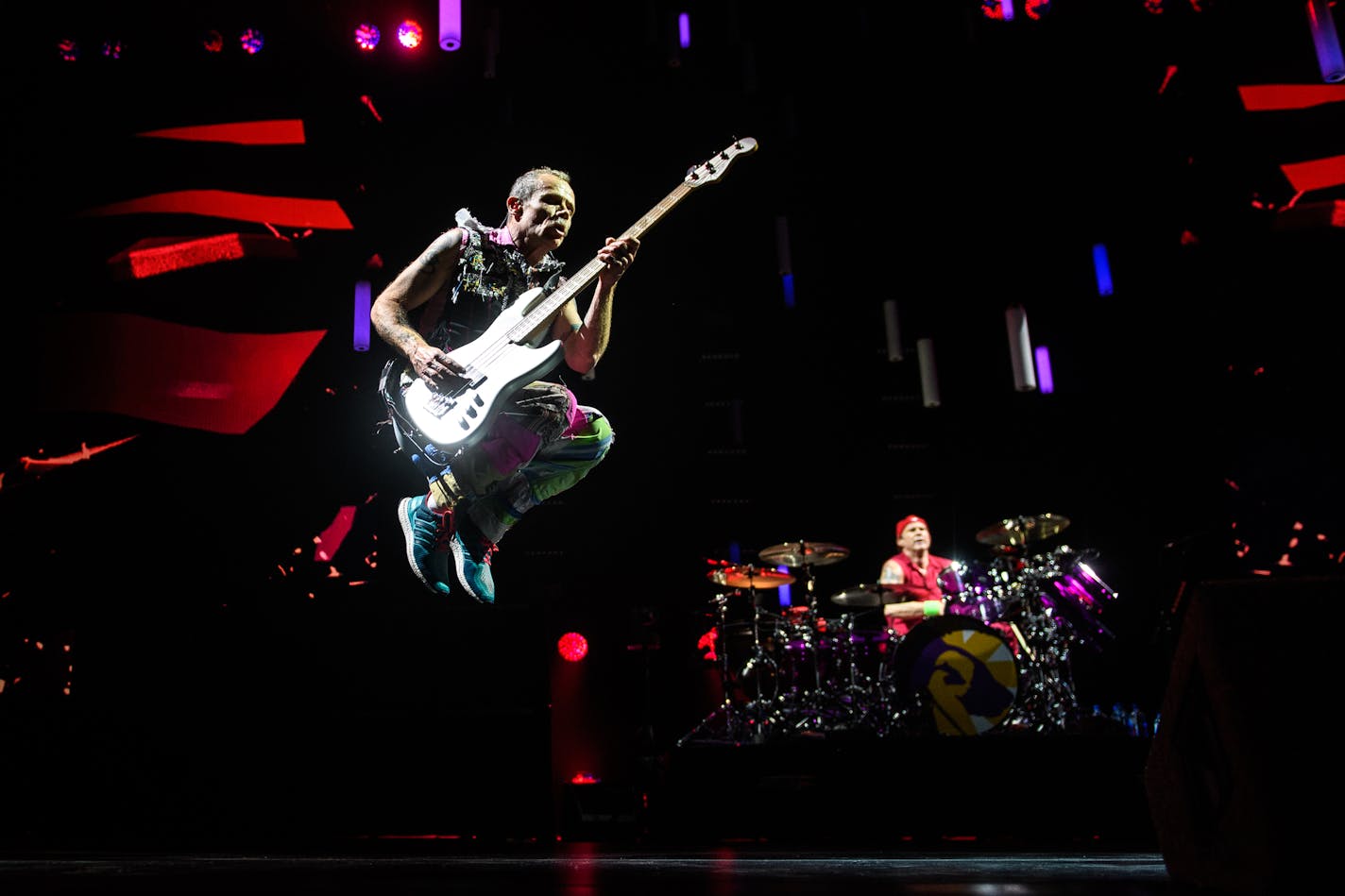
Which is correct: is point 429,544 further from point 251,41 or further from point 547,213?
point 251,41

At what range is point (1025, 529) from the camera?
5512 millimetres

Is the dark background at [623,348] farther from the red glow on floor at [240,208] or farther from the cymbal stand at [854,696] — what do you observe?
the cymbal stand at [854,696]

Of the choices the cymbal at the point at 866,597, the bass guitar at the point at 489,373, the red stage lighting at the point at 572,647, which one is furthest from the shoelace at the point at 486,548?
the red stage lighting at the point at 572,647

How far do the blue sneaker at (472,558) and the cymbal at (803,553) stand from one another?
9.78ft

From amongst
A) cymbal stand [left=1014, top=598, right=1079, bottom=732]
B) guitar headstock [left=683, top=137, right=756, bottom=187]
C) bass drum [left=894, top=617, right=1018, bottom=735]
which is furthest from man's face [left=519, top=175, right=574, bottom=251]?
cymbal stand [left=1014, top=598, right=1079, bottom=732]

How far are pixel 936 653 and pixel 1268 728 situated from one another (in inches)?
158

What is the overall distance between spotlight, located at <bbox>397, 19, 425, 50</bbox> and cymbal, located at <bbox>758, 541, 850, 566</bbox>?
3.55m

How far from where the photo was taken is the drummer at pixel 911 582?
5594 mm

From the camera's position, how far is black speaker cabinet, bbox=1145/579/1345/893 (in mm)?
927

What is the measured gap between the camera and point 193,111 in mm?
4801

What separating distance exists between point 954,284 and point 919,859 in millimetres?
4667

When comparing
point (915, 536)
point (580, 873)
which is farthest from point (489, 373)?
point (915, 536)

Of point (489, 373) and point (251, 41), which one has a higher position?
point (251, 41)

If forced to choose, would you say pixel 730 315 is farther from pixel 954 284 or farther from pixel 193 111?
pixel 193 111
